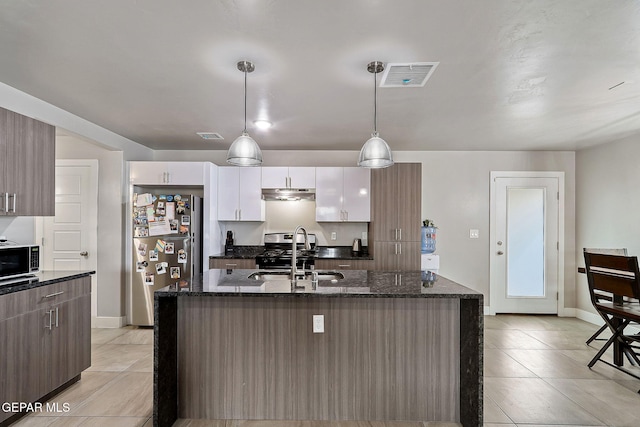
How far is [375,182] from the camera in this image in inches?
188

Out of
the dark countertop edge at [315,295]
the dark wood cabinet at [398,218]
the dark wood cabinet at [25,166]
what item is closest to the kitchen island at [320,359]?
the dark countertop edge at [315,295]

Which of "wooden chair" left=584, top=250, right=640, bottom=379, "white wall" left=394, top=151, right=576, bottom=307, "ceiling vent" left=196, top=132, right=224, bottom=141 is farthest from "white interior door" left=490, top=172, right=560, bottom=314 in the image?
"ceiling vent" left=196, top=132, right=224, bottom=141

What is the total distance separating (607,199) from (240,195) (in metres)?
4.97

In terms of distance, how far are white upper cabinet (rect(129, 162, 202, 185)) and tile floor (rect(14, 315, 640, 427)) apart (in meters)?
1.94

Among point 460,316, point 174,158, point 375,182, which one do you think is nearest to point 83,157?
point 174,158

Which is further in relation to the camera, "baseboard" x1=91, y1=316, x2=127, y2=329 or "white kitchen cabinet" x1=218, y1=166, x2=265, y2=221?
"white kitchen cabinet" x1=218, y1=166, x2=265, y2=221

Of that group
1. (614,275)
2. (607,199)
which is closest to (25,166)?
(614,275)

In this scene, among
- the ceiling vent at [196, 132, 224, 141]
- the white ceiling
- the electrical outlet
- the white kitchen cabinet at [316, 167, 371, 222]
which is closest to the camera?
the white ceiling

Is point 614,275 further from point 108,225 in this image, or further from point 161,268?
point 108,225

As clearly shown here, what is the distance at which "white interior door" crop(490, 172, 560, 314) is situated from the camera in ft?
17.2

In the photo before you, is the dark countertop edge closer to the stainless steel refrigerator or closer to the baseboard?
the stainless steel refrigerator

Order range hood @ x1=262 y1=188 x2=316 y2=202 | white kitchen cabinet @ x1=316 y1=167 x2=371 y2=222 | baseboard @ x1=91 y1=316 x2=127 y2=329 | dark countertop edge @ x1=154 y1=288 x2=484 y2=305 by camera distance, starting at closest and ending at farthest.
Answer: dark countertop edge @ x1=154 y1=288 x2=484 y2=305, baseboard @ x1=91 y1=316 x2=127 y2=329, white kitchen cabinet @ x1=316 y1=167 x2=371 y2=222, range hood @ x1=262 y1=188 x2=316 y2=202

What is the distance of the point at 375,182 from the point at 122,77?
3.16 metres

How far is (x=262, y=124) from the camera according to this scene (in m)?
3.93
